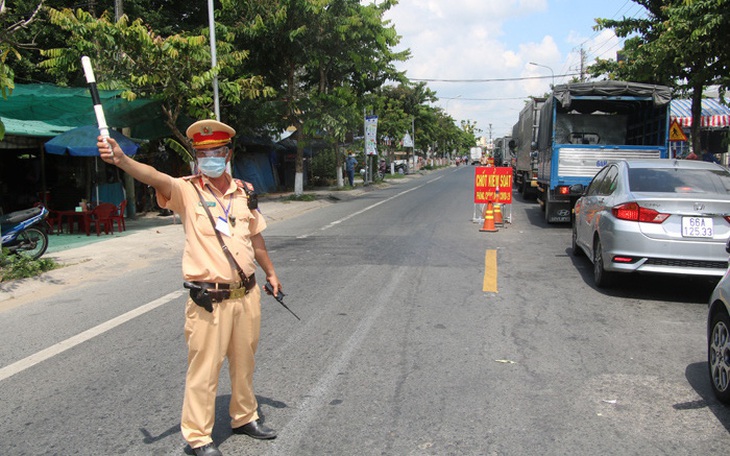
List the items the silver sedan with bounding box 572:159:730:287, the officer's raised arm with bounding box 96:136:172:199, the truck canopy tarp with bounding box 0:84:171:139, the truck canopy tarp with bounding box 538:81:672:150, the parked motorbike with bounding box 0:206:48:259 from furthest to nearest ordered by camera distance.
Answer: the truck canopy tarp with bounding box 0:84:171:139 → the truck canopy tarp with bounding box 538:81:672:150 → the parked motorbike with bounding box 0:206:48:259 → the silver sedan with bounding box 572:159:730:287 → the officer's raised arm with bounding box 96:136:172:199

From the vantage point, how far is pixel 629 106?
590 inches

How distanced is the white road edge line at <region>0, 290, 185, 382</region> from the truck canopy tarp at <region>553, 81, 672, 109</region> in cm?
1025

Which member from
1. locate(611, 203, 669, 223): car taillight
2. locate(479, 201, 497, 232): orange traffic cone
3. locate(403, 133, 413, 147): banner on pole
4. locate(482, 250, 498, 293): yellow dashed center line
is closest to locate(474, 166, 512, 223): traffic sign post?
locate(479, 201, 497, 232): orange traffic cone

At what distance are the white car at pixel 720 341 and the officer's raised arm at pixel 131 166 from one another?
3.74 meters

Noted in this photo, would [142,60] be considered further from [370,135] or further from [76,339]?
[370,135]

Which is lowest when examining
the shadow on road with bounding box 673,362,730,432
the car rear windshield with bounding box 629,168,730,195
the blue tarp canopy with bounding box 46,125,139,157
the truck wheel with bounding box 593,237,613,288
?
the shadow on road with bounding box 673,362,730,432

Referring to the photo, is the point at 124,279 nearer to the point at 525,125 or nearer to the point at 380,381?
the point at 380,381

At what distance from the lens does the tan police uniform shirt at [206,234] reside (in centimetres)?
330

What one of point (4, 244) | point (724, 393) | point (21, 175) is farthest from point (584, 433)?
point (21, 175)

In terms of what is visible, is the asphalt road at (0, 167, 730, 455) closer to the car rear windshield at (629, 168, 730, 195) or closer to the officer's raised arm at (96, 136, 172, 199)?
the car rear windshield at (629, 168, 730, 195)

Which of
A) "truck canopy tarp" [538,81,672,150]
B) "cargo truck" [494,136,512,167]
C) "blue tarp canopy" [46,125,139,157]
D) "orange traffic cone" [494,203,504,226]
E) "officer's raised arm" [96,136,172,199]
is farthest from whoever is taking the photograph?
"cargo truck" [494,136,512,167]

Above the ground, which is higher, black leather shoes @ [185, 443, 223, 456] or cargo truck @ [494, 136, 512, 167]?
cargo truck @ [494, 136, 512, 167]

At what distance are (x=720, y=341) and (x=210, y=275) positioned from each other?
11.5ft

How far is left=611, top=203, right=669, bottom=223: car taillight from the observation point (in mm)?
6656
